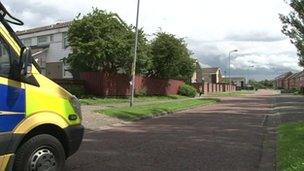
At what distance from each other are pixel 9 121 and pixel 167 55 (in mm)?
42469

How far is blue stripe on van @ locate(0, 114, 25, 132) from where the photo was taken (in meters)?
6.94

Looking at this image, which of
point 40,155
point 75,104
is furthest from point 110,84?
point 40,155

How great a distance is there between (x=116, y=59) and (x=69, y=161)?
2614 cm

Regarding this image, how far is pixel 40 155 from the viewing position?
7.58m

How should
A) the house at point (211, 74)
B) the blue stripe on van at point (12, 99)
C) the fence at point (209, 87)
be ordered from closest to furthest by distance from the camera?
the blue stripe on van at point (12, 99), the fence at point (209, 87), the house at point (211, 74)

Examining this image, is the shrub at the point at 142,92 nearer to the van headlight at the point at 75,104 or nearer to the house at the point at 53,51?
the house at the point at 53,51

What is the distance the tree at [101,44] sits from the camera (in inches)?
1394

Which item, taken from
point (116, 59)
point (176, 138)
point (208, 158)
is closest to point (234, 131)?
point (176, 138)

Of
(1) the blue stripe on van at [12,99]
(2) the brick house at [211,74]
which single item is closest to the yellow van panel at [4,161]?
(1) the blue stripe on van at [12,99]

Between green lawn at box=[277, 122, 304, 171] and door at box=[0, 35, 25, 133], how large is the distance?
4.60m

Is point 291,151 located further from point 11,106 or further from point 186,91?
point 186,91

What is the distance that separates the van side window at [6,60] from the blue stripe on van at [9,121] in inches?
20.7

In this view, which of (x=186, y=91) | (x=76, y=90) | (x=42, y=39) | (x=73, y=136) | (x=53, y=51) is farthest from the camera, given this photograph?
(x=42, y=39)

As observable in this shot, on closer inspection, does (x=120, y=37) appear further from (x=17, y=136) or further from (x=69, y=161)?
(x=17, y=136)
